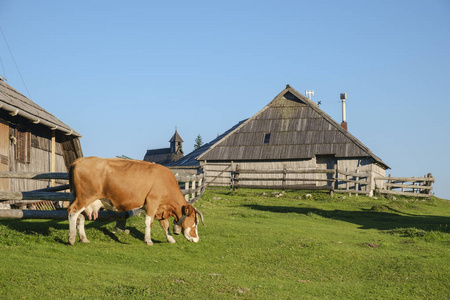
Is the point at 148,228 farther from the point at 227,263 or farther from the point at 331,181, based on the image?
the point at 331,181

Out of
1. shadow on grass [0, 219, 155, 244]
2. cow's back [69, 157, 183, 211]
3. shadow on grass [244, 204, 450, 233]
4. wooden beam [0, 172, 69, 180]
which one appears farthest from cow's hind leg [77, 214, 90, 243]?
shadow on grass [244, 204, 450, 233]

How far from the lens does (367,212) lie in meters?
21.6

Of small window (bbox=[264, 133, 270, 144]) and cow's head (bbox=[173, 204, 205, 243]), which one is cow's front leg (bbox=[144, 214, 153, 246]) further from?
small window (bbox=[264, 133, 270, 144])

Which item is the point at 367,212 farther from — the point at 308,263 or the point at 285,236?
the point at 308,263

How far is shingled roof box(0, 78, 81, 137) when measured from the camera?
15877 millimetres

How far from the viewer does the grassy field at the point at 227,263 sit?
7.31m

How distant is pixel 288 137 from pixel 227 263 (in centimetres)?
2808

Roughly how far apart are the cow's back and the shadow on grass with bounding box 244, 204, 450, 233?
8935 mm

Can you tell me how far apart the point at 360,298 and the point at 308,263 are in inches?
96.5

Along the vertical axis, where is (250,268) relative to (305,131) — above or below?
below

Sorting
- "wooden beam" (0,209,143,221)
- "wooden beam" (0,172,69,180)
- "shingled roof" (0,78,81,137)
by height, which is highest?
"shingled roof" (0,78,81,137)

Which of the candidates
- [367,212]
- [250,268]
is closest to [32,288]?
[250,268]

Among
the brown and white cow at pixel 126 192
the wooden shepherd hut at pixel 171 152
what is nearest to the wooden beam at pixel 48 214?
the brown and white cow at pixel 126 192

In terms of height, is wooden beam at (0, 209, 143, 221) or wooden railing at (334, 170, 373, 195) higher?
wooden beam at (0, 209, 143, 221)
